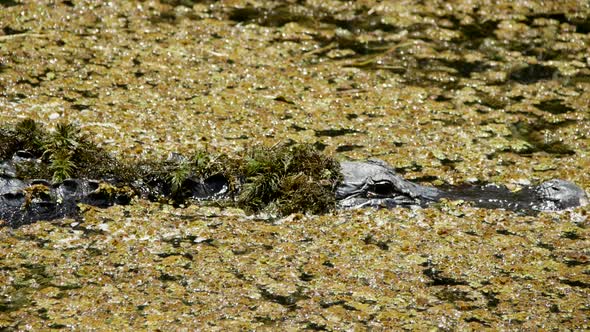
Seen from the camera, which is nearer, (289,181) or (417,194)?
(289,181)

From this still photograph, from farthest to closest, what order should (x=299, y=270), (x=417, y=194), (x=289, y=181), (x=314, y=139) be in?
(x=314, y=139) < (x=417, y=194) < (x=289, y=181) < (x=299, y=270)

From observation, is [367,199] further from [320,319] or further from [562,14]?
[562,14]

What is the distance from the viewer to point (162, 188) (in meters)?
4.98

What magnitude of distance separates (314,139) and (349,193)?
822 millimetres

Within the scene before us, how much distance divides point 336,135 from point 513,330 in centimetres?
222

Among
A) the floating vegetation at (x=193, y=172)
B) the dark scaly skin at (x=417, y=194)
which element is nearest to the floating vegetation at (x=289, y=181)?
the floating vegetation at (x=193, y=172)

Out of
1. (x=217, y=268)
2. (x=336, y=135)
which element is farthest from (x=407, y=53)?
(x=217, y=268)

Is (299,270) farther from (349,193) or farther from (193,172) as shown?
(193,172)

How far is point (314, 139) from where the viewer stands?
18.9 ft

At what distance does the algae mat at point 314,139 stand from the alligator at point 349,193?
0.09 meters

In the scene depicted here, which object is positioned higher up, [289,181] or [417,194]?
[289,181]

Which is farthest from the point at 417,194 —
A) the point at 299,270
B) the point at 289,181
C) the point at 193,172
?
the point at 193,172

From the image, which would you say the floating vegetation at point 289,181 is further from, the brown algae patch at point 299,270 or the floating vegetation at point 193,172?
the brown algae patch at point 299,270

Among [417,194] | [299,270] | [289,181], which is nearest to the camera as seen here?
[299,270]
